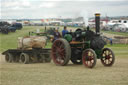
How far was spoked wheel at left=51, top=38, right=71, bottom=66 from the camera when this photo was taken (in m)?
10.2

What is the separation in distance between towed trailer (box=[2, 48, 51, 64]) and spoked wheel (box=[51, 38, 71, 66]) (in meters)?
1.23

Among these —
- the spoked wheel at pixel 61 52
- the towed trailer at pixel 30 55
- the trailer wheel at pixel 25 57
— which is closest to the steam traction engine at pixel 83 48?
the spoked wheel at pixel 61 52

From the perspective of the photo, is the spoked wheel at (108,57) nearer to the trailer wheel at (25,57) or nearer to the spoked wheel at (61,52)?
the spoked wheel at (61,52)

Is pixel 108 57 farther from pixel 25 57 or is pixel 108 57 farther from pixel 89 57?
pixel 25 57

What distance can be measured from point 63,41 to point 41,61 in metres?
2.62

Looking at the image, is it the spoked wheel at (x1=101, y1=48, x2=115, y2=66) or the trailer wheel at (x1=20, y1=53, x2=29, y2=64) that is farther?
the trailer wheel at (x1=20, y1=53, x2=29, y2=64)

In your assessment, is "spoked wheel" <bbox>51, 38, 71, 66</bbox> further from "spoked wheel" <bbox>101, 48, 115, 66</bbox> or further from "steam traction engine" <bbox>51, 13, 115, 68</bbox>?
"spoked wheel" <bbox>101, 48, 115, 66</bbox>

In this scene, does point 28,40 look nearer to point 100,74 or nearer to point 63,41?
point 63,41

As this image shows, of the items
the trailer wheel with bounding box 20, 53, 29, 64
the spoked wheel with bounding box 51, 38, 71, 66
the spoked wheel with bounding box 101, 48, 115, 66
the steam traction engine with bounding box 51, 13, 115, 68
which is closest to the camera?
the steam traction engine with bounding box 51, 13, 115, 68

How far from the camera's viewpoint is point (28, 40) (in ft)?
40.5

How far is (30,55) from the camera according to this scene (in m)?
12.3

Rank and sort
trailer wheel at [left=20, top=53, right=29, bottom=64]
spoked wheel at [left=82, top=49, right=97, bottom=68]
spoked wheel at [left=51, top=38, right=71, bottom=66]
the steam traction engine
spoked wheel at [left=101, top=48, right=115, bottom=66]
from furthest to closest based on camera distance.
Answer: trailer wheel at [left=20, top=53, right=29, bottom=64] < spoked wheel at [left=51, top=38, right=71, bottom=66] < spoked wheel at [left=101, top=48, right=115, bottom=66] < the steam traction engine < spoked wheel at [left=82, top=49, right=97, bottom=68]

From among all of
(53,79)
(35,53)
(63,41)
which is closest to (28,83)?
(53,79)

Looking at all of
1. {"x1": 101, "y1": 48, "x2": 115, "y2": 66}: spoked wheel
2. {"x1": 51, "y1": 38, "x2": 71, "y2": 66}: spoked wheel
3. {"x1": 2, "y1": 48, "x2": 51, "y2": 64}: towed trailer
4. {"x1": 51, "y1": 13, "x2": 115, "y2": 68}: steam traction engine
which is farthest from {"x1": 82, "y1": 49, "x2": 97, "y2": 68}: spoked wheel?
{"x1": 2, "y1": 48, "x2": 51, "y2": 64}: towed trailer
